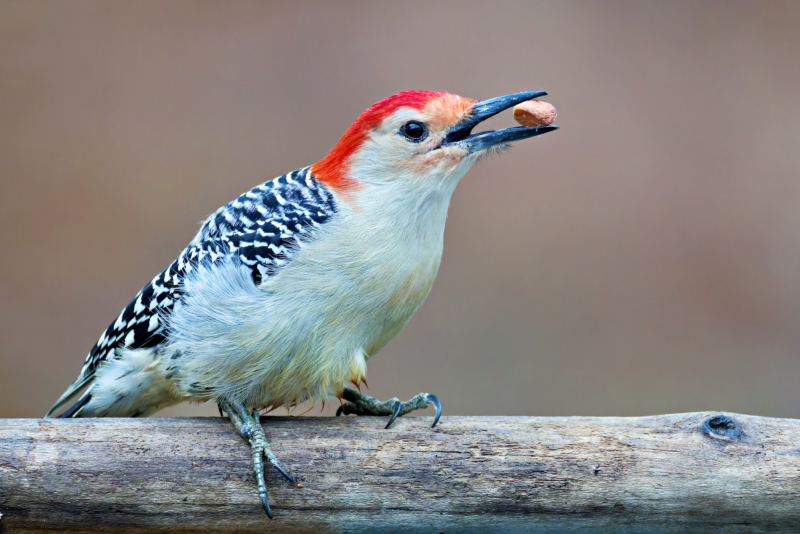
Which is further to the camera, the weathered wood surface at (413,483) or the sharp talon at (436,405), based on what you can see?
the sharp talon at (436,405)

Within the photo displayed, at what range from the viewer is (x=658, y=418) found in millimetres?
1944

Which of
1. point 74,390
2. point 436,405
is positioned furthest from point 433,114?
point 74,390

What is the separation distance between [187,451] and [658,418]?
1.31 meters

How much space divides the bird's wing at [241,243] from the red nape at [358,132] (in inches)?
1.8

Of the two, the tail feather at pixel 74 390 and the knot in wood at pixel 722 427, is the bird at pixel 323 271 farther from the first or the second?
the knot in wood at pixel 722 427

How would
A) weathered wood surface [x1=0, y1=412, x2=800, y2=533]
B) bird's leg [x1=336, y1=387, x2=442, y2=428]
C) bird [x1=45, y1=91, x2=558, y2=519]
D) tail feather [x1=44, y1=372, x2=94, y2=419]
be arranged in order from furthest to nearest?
tail feather [x1=44, y1=372, x2=94, y2=419] → bird's leg [x1=336, y1=387, x2=442, y2=428] → bird [x1=45, y1=91, x2=558, y2=519] → weathered wood surface [x1=0, y1=412, x2=800, y2=533]

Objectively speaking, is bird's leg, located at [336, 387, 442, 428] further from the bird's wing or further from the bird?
the bird's wing

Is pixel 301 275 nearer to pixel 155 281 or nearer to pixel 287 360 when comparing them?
pixel 287 360

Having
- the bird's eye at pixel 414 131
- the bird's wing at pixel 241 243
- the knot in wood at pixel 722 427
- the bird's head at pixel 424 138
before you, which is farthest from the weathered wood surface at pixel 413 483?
the bird's eye at pixel 414 131

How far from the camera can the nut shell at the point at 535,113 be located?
2.04 meters

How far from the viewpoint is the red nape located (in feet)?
6.48

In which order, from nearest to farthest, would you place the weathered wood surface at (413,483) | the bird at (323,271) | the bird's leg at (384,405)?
the weathered wood surface at (413,483) → the bird at (323,271) → the bird's leg at (384,405)

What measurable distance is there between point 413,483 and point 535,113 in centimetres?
112

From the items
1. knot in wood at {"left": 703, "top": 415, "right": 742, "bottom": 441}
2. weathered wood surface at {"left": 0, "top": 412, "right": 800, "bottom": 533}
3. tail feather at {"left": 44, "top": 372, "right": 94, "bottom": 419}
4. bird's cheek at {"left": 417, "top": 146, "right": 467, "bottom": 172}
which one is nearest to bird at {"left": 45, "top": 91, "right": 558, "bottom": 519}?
bird's cheek at {"left": 417, "top": 146, "right": 467, "bottom": 172}
